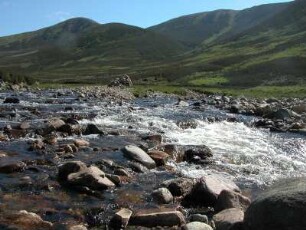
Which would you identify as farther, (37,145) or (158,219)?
(37,145)

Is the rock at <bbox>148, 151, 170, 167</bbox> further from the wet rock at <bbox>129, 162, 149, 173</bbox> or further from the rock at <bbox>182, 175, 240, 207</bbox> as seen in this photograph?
the rock at <bbox>182, 175, 240, 207</bbox>

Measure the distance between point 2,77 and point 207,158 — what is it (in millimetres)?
72534

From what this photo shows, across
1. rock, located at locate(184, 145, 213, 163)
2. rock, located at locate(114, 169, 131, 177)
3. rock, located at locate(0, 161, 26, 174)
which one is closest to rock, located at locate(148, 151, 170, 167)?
rock, located at locate(184, 145, 213, 163)

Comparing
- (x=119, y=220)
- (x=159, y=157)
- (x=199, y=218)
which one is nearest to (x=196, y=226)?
(x=199, y=218)

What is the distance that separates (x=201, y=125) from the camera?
4003 cm

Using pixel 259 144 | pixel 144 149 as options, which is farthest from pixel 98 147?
pixel 259 144

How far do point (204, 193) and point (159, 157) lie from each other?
6.75 meters

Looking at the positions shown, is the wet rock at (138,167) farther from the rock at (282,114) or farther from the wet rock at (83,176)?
the rock at (282,114)

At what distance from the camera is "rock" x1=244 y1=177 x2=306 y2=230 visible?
11.9 meters

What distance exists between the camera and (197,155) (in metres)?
25.9

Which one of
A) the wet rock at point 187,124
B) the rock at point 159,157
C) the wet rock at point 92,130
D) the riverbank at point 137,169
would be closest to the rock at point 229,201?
the riverbank at point 137,169

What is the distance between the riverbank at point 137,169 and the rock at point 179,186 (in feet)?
0.15

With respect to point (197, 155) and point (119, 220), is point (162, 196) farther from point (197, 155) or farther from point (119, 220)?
point (197, 155)

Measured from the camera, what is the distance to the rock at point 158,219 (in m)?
15.2
